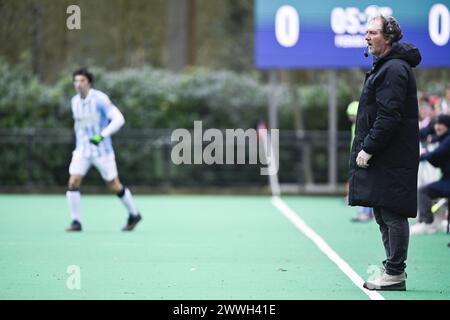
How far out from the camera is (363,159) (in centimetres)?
784

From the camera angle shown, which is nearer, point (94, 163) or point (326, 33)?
point (94, 163)

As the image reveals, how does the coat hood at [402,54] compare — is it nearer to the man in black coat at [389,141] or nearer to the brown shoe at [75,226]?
the man in black coat at [389,141]

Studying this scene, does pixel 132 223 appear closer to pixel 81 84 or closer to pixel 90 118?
pixel 90 118

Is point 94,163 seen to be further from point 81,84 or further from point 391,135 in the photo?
point 391,135

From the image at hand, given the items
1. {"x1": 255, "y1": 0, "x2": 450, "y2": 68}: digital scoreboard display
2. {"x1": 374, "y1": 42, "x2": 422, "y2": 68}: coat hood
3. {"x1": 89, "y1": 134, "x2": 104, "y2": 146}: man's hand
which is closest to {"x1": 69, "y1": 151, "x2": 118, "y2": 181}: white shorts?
{"x1": 89, "y1": 134, "x2": 104, "y2": 146}: man's hand

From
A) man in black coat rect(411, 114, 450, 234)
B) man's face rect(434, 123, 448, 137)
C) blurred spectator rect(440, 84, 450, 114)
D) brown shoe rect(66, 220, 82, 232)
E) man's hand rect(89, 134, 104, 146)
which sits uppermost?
blurred spectator rect(440, 84, 450, 114)

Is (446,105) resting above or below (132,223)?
above

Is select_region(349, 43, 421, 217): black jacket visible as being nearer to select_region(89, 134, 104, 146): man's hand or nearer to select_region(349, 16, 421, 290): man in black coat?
select_region(349, 16, 421, 290): man in black coat

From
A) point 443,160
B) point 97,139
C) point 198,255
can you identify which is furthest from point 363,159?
point 97,139

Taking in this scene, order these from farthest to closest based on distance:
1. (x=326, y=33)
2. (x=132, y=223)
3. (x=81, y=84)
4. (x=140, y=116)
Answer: (x=140, y=116), (x=326, y=33), (x=132, y=223), (x=81, y=84)

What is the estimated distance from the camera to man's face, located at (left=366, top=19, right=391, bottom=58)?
7848 millimetres

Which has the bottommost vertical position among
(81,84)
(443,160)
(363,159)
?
(443,160)

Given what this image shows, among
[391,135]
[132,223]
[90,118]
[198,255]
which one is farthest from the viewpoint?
[132,223]

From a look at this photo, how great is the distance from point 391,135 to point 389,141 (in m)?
0.06
